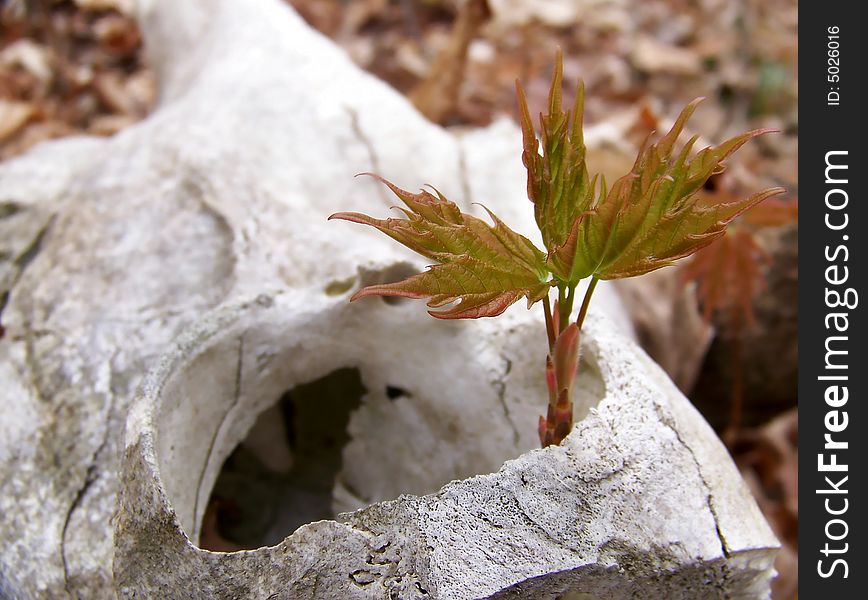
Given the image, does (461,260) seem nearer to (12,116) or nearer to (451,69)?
(451,69)

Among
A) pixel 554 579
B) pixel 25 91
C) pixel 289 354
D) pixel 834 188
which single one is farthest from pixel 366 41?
pixel 554 579

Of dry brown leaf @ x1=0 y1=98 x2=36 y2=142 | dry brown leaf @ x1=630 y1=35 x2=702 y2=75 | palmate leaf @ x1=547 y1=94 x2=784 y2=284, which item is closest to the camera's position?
palmate leaf @ x1=547 y1=94 x2=784 y2=284

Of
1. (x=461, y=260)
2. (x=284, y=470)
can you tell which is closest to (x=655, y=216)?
(x=461, y=260)

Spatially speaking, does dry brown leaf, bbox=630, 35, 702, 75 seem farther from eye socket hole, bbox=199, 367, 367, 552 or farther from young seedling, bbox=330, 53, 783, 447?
young seedling, bbox=330, 53, 783, 447

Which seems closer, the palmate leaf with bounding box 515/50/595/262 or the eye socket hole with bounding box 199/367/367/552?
the palmate leaf with bounding box 515/50/595/262

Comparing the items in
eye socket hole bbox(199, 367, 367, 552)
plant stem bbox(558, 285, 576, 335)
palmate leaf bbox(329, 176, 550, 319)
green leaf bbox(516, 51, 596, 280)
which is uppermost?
green leaf bbox(516, 51, 596, 280)

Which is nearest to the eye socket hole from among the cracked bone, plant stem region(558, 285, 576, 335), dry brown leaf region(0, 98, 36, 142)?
the cracked bone

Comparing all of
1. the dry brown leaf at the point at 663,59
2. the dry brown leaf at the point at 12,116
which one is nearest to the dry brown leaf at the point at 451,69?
the dry brown leaf at the point at 663,59
